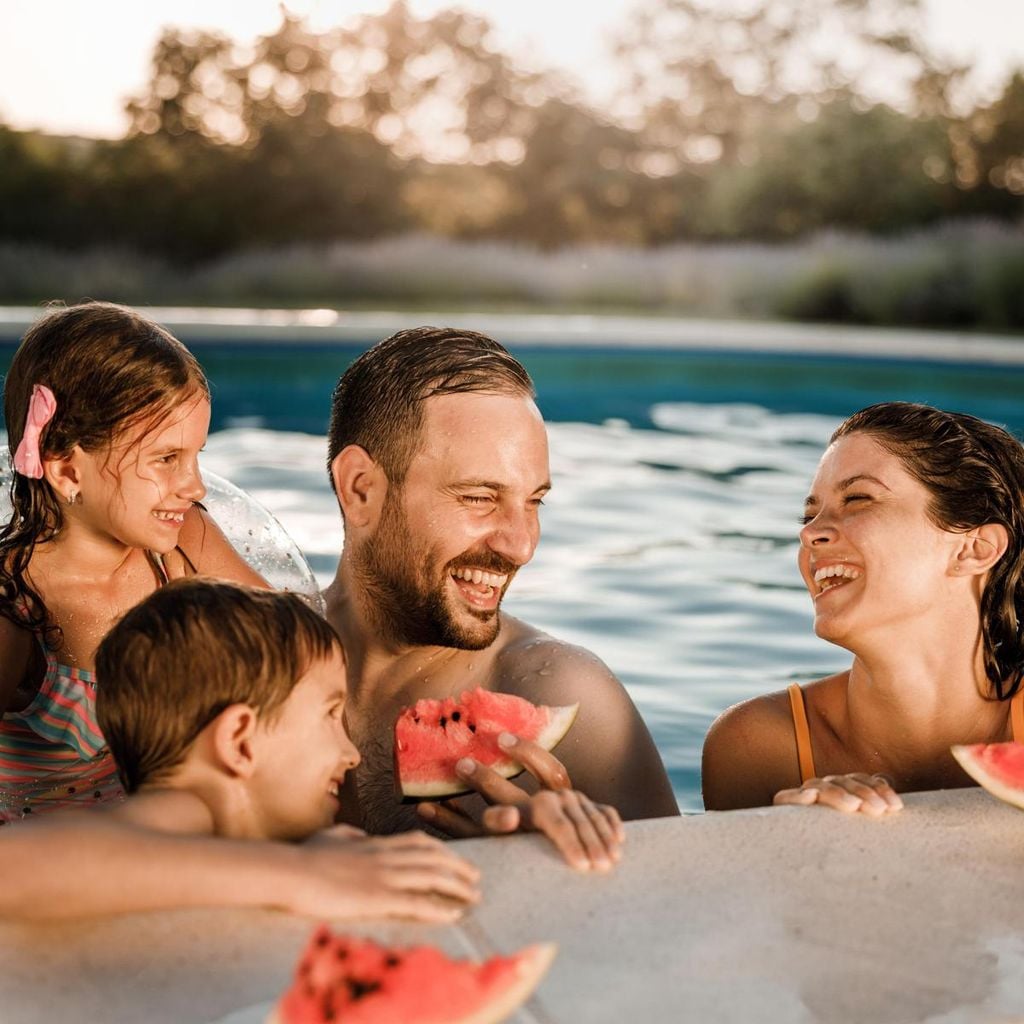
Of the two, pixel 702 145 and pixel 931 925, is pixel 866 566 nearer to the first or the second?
pixel 931 925

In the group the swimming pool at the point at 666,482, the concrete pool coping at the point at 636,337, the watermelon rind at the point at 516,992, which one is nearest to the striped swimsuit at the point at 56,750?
the watermelon rind at the point at 516,992

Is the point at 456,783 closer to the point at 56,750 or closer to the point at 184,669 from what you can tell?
the point at 184,669

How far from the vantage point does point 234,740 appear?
2441 millimetres

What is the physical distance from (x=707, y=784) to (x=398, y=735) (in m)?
0.99

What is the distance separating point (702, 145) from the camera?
3684 cm

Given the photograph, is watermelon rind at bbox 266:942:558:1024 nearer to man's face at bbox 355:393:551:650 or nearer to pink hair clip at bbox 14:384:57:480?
man's face at bbox 355:393:551:650

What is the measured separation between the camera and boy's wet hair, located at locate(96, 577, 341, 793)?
2.43 metres

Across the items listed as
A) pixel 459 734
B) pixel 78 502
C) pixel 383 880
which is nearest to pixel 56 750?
pixel 78 502

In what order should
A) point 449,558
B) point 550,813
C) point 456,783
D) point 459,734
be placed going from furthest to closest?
point 449,558
point 459,734
point 456,783
point 550,813

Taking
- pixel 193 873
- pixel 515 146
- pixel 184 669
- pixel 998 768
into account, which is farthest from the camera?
pixel 515 146

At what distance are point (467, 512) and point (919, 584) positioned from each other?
106 centimetres

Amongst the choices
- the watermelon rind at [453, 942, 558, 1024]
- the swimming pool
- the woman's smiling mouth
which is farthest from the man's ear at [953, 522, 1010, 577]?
the swimming pool

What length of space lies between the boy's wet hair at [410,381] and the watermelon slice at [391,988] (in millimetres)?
1857

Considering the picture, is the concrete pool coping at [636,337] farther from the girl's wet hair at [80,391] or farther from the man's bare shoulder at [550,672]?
the man's bare shoulder at [550,672]
